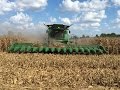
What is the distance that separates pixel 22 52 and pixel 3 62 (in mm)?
4210

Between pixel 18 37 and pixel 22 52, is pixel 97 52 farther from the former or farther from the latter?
pixel 18 37

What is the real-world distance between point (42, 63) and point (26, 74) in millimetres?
2939

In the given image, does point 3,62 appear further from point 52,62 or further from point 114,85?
point 114,85

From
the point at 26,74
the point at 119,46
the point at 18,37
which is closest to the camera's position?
the point at 26,74

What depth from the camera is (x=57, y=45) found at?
18.3 metres

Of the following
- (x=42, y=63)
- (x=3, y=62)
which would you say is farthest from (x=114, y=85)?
(x=3, y=62)

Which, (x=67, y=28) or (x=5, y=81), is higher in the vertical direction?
(x=67, y=28)

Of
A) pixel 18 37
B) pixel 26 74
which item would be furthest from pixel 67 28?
pixel 26 74

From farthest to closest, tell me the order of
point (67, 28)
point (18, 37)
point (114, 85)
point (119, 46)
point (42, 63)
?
point (18, 37), point (119, 46), point (67, 28), point (42, 63), point (114, 85)

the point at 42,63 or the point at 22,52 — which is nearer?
the point at 42,63

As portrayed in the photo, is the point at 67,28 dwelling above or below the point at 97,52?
above

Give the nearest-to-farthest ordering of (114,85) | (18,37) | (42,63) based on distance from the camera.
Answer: (114,85) → (42,63) → (18,37)

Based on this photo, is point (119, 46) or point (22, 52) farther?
point (119, 46)

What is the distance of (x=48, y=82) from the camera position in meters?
9.27
